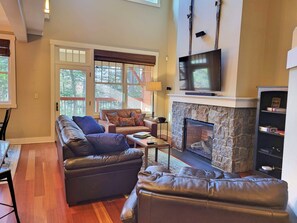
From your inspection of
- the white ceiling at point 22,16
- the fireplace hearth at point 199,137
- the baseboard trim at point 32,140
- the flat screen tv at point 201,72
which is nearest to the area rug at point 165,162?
the fireplace hearth at point 199,137

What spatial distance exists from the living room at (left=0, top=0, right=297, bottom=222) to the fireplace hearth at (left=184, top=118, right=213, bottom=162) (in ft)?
2.77

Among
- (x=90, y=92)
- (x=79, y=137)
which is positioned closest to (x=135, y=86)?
(x=90, y=92)

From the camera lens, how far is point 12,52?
5.09 m

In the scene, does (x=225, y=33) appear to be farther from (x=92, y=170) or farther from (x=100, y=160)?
(x=92, y=170)

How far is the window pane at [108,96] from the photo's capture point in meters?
6.16

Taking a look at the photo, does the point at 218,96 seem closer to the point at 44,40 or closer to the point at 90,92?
the point at 90,92

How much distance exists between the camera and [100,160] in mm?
2592

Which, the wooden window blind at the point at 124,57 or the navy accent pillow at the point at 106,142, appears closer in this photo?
the navy accent pillow at the point at 106,142

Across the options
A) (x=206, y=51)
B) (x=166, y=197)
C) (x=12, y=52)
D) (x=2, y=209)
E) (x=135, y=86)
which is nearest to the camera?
(x=166, y=197)

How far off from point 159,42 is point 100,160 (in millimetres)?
4934

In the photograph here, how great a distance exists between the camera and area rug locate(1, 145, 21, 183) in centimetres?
381

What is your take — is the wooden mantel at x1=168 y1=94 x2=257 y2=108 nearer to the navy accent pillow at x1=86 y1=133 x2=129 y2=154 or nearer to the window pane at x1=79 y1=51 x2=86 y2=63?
the navy accent pillow at x1=86 y1=133 x2=129 y2=154

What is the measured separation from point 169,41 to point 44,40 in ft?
11.4

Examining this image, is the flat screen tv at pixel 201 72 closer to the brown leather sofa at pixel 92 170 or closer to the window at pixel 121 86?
the window at pixel 121 86
